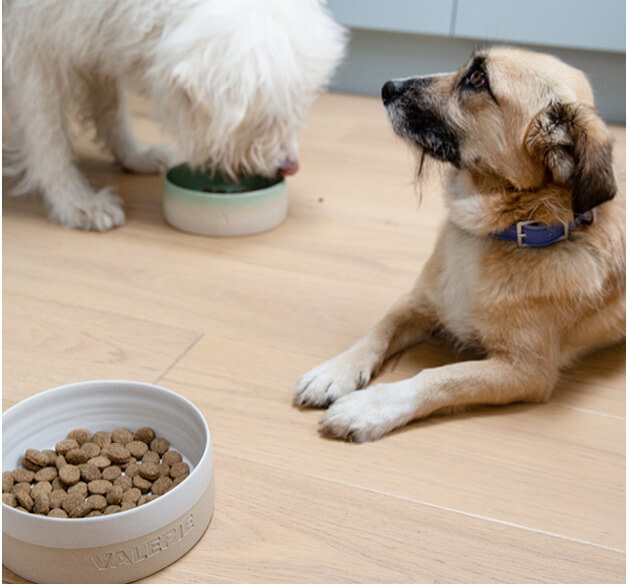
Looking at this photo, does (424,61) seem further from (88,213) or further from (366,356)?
(366,356)

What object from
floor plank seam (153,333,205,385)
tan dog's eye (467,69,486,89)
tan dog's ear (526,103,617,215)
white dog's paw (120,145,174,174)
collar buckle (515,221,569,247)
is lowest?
white dog's paw (120,145,174,174)

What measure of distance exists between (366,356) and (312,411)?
0.50 feet

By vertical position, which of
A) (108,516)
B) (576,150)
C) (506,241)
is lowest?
(108,516)

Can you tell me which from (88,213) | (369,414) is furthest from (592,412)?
(88,213)

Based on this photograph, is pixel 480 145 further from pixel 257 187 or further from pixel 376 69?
pixel 376 69

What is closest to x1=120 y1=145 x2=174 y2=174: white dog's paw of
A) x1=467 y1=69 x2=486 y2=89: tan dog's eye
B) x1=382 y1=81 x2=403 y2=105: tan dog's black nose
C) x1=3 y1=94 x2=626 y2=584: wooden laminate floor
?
x1=3 y1=94 x2=626 y2=584: wooden laminate floor

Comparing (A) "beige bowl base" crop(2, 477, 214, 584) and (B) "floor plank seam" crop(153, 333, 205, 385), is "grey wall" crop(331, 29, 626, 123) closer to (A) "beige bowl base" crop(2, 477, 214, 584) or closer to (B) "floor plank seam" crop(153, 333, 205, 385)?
(B) "floor plank seam" crop(153, 333, 205, 385)

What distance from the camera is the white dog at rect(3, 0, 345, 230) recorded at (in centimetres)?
174

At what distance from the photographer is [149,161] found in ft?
7.69

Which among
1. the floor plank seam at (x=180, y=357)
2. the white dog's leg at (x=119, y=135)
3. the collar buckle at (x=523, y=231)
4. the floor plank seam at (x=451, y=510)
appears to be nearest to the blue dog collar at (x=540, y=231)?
the collar buckle at (x=523, y=231)

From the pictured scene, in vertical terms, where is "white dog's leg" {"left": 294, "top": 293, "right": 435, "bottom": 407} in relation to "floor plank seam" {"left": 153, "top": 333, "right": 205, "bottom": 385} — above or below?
→ above

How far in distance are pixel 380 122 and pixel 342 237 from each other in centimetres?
112

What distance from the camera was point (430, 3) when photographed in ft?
9.75

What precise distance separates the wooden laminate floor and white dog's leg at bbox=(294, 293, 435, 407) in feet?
0.10
